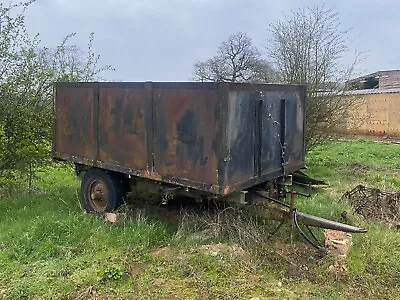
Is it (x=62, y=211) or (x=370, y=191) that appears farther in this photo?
(x=370, y=191)

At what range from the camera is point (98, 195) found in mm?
5980

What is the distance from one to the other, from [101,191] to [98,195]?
3.6 inches

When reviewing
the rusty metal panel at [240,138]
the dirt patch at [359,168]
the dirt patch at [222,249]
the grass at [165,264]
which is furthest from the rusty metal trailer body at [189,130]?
the dirt patch at [359,168]

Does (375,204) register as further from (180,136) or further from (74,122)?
(74,122)

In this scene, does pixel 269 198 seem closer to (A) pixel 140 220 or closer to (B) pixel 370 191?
(A) pixel 140 220

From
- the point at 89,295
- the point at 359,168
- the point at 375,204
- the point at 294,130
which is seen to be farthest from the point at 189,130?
the point at 359,168

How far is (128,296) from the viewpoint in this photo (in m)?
3.80

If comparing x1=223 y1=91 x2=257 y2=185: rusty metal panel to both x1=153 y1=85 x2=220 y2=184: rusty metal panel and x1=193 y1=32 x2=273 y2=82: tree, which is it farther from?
x1=193 y1=32 x2=273 y2=82: tree

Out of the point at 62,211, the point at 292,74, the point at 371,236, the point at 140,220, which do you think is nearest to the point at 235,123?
the point at 140,220

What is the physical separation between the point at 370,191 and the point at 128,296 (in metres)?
5.26

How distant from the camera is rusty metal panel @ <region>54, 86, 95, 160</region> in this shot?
5777 millimetres

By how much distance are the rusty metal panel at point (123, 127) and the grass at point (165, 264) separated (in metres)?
0.81

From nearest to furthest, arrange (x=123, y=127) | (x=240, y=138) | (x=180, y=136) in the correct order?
(x=240, y=138), (x=180, y=136), (x=123, y=127)

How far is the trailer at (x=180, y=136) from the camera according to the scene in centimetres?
444
